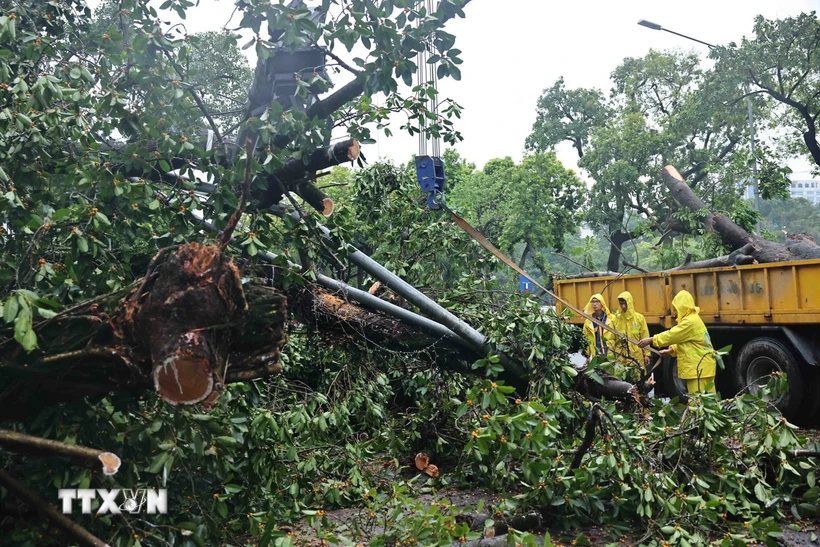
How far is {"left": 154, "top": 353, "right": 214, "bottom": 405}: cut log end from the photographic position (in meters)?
2.86

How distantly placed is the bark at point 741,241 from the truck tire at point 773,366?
42.3 inches

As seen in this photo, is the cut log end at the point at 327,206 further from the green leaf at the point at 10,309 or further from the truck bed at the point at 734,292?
the truck bed at the point at 734,292

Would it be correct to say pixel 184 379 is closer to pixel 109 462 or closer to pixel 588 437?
pixel 109 462

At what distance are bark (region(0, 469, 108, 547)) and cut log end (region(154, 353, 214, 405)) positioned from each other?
0.75 metres

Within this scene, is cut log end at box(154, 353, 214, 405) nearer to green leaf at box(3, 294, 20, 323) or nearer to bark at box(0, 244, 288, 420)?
bark at box(0, 244, 288, 420)

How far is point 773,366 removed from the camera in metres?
9.10

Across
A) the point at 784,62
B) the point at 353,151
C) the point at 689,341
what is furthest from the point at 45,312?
the point at 784,62

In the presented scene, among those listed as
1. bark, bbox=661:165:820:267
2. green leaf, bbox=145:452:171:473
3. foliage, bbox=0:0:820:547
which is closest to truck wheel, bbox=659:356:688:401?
bark, bbox=661:165:820:267

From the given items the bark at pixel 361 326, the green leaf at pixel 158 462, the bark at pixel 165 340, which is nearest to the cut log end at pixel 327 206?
the bark at pixel 361 326

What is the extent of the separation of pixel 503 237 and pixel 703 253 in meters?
17.0

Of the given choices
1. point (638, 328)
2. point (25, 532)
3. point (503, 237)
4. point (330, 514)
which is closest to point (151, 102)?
point (25, 532)

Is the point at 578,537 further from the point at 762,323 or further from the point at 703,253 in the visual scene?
the point at 703,253

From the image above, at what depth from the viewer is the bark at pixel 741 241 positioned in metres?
9.37

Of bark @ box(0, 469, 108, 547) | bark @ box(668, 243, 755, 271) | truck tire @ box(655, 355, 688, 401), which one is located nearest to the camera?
bark @ box(0, 469, 108, 547)
